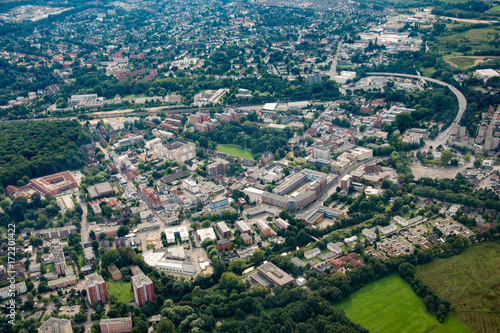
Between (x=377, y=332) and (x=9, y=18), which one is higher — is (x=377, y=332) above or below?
below

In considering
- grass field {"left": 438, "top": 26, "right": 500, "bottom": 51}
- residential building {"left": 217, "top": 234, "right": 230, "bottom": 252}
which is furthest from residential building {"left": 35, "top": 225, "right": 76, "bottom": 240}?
grass field {"left": 438, "top": 26, "right": 500, "bottom": 51}

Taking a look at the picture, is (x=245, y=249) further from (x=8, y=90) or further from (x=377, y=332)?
(x=8, y=90)

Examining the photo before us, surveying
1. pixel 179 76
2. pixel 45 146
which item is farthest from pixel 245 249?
pixel 179 76

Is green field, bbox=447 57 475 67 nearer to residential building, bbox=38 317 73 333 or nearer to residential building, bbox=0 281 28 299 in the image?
residential building, bbox=38 317 73 333

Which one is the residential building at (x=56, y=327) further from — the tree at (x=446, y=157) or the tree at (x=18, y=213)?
the tree at (x=446, y=157)

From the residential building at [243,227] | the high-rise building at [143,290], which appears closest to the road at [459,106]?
the residential building at [243,227]

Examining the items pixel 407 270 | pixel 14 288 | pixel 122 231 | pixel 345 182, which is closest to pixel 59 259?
pixel 14 288
